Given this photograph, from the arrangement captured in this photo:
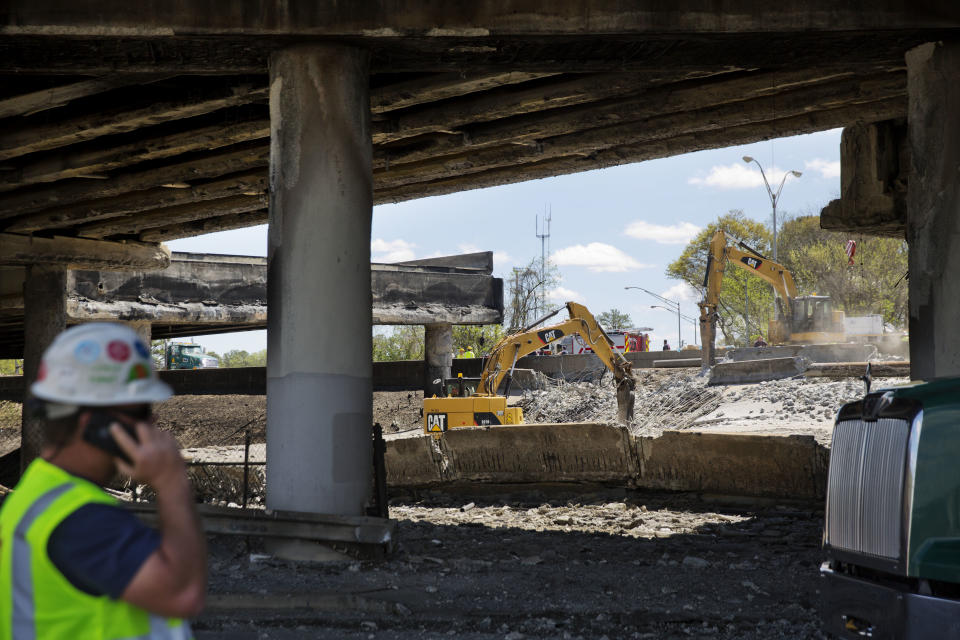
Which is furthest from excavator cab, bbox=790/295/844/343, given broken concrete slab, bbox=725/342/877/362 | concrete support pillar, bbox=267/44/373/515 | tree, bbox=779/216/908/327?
concrete support pillar, bbox=267/44/373/515

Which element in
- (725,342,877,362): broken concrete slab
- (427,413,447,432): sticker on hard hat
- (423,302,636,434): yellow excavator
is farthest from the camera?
(725,342,877,362): broken concrete slab

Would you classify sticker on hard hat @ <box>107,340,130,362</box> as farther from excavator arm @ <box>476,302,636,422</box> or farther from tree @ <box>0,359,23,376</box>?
tree @ <box>0,359,23,376</box>

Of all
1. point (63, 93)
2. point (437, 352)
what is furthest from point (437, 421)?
point (63, 93)

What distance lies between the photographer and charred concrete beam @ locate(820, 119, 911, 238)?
42.2 ft

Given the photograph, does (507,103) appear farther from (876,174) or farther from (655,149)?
(876,174)

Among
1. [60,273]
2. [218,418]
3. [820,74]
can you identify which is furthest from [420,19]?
[218,418]

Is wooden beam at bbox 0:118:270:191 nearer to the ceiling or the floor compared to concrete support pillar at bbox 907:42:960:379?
nearer to the ceiling

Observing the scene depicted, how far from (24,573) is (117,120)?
11.6 m

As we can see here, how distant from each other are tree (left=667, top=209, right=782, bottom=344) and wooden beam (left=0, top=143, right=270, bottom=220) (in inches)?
1934

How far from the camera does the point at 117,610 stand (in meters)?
2.19

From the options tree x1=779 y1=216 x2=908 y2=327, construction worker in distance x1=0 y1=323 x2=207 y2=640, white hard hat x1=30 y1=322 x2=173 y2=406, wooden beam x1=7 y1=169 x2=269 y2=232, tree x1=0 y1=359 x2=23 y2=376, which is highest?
tree x1=779 y1=216 x2=908 y2=327

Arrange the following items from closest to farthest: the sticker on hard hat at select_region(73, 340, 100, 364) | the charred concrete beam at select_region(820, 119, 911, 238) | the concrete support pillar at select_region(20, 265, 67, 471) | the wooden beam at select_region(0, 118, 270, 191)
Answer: the sticker on hard hat at select_region(73, 340, 100, 364) < the charred concrete beam at select_region(820, 119, 911, 238) < the wooden beam at select_region(0, 118, 270, 191) < the concrete support pillar at select_region(20, 265, 67, 471)

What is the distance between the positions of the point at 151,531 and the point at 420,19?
8188 mm

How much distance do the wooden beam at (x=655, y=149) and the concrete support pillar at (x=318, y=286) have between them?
6.37 meters
